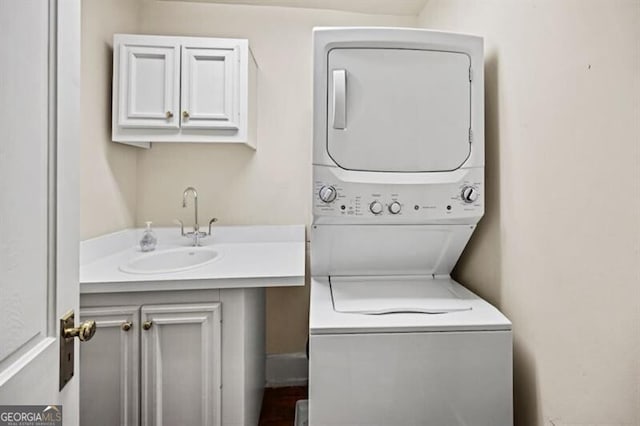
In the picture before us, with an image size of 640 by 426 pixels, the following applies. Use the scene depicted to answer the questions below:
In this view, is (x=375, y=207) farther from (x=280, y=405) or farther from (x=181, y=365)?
(x=280, y=405)

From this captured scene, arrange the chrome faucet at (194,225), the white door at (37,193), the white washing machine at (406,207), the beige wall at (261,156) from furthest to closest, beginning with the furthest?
1. the beige wall at (261,156)
2. the chrome faucet at (194,225)
3. the white washing machine at (406,207)
4. the white door at (37,193)

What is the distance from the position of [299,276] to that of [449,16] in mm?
1659

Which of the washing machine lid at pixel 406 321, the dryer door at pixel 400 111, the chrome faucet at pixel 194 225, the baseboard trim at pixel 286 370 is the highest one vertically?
the dryer door at pixel 400 111

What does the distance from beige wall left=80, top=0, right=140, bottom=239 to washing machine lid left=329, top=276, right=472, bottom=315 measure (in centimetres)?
131

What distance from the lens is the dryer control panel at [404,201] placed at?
4.60ft

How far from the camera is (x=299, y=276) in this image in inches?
58.1

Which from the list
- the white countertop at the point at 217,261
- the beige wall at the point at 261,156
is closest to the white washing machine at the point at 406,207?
the white countertop at the point at 217,261

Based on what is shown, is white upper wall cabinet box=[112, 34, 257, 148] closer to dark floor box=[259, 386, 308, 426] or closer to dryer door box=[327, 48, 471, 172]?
dryer door box=[327, 48, 471, 172]

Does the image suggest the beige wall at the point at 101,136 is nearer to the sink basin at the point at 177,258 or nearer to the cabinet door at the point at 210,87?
the sink basin at the point at 177,258

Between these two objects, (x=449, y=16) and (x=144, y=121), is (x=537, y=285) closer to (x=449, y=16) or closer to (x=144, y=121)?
(x=449, y=16)

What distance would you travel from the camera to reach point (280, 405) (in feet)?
6.89

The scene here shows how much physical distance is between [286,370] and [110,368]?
3.97 ft

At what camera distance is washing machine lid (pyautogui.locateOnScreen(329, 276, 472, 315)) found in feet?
4.36

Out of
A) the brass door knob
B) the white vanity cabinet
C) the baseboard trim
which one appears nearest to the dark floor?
→ the baseboard trim
